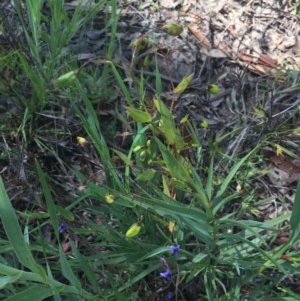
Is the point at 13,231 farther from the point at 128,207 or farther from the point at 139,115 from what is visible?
the point at 128,207

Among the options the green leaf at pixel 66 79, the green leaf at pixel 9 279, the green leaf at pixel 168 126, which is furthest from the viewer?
the green leaf at pixel 168 126

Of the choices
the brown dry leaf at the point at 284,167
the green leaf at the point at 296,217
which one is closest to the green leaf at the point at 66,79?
the green leaf at the point at 296,217

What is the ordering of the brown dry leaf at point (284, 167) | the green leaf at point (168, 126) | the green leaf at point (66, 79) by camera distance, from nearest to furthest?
the green leaf at point (66, 79) → the green leaf at point (168, 126) → the brown dry leaf at point (284, 167)

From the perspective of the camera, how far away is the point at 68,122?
5.51 feet

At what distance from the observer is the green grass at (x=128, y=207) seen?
3.67ft

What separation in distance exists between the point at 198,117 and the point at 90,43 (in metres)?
0.47

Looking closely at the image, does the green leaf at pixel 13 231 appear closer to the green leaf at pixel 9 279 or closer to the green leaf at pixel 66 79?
the green leaf at pixel 9 279

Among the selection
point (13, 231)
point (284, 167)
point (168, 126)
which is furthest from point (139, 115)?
point (284, 167)

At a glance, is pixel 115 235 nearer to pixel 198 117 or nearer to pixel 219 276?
pixel 219 276

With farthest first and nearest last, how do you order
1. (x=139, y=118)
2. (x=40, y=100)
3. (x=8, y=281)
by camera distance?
(x=40, y=100)
(x=139, y=118)
(x=8, y=281)

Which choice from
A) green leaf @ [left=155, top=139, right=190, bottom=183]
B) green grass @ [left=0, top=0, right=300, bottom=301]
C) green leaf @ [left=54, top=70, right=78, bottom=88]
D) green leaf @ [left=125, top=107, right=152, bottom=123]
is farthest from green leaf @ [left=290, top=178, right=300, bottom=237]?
green leaf @ [left=54, top=70, right=78, bottom=88]

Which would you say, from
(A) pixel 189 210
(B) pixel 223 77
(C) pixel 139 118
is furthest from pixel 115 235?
(B) pixel 223 77

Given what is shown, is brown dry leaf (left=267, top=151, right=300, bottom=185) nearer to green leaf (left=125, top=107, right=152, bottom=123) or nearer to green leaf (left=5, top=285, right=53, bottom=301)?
green leaf (left=125, top=107, right=152, bottom=123)

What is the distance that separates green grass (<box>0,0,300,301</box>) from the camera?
112 centimetres
